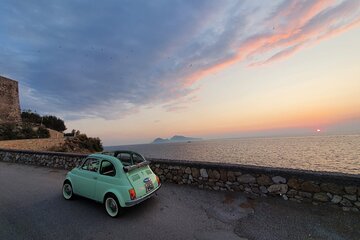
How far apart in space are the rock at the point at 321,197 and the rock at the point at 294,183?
381 millimetres

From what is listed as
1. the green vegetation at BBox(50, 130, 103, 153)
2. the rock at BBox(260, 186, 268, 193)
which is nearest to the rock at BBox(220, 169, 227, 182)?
the rock at BBox(260, 186, 268, 193)

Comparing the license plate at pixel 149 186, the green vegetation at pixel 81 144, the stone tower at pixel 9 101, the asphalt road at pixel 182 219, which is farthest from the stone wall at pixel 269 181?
the stone tower at pixel 9 101

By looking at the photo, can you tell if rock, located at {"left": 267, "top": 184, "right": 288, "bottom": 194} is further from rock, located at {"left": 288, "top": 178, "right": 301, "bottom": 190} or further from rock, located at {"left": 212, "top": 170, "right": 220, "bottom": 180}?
rock, located at {"left": 212, "top": 170, "right": 220, "bottom": 180}

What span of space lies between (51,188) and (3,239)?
11.0ft

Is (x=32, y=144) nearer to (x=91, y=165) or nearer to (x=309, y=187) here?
(x=91, y=165)

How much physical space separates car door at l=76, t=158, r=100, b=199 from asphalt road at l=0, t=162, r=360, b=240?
16.2 inches

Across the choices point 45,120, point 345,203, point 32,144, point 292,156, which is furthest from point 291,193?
point 45,120

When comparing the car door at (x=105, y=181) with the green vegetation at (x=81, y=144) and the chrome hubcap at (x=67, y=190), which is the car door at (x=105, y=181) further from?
the green vegetation at (x=81, y=144)

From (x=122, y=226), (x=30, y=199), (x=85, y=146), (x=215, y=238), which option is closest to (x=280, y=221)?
(x=215, y=238)

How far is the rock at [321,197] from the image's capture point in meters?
4.33

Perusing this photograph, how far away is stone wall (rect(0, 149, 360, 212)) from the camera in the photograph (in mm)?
4133

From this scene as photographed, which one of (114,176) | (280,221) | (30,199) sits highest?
(114,176)

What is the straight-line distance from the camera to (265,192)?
5.11 m

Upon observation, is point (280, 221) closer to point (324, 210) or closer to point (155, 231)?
point (324, 210)
